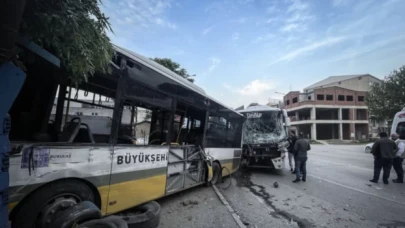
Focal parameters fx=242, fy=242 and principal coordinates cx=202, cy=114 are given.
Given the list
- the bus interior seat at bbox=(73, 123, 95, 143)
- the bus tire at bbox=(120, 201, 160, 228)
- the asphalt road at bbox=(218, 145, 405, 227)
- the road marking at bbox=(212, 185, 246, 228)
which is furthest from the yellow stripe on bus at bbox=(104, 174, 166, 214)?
the asphalt road at bbox=(218, 145, 405, 227)

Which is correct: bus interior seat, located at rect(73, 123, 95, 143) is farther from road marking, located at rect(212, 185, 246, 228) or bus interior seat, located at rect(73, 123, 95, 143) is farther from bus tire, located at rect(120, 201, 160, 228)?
road marking, located at rect(212, 185, 246, 228)

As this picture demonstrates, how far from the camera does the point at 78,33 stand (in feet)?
7.52

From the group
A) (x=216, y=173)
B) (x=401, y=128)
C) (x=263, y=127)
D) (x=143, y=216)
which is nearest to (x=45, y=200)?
(x=143, y=216)

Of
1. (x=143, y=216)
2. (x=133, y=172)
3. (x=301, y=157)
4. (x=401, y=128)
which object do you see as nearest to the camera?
(x=143, y=216)

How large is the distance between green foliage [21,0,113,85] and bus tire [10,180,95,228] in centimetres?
138

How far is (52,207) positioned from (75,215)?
1.01 feet

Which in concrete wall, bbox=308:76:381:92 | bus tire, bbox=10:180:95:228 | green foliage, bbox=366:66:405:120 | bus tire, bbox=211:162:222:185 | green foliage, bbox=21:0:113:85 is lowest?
bus tire, bbox=211:162:222:185

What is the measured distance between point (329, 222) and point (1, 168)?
5.23m

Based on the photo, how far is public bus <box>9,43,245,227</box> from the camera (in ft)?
8.94

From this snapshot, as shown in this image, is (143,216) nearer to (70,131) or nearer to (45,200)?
(45,200)

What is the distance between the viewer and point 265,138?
1149cm

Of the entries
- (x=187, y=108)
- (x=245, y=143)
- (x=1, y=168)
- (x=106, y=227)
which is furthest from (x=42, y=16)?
(x=245, y=143)

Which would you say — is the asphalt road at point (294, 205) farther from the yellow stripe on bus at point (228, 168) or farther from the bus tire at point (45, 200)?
the bus tire at point (45, 200)

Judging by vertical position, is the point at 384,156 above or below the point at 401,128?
below
